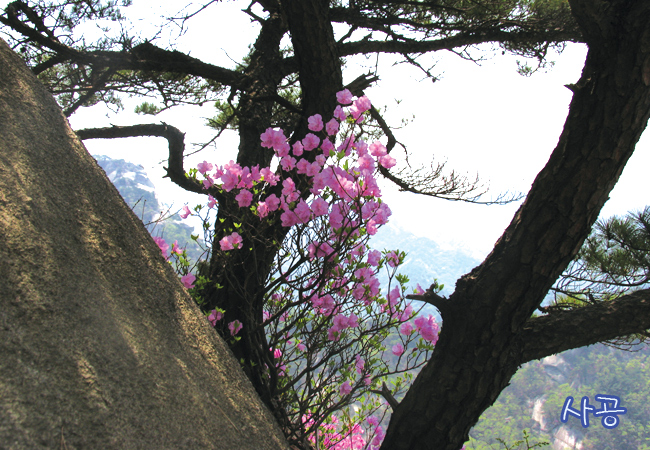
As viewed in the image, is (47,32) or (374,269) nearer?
(374,269)

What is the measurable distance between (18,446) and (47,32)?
328 cm

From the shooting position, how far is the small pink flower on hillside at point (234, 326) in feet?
6.53

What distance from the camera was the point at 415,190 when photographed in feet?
11.9

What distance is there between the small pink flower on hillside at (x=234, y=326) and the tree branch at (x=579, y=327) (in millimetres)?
1276

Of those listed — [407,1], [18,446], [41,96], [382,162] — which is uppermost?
[407,1]

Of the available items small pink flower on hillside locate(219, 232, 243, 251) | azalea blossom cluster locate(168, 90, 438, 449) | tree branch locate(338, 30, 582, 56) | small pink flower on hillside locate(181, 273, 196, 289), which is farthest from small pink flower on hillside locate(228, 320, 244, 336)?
tree branch locate(338, 30, 582, 56)

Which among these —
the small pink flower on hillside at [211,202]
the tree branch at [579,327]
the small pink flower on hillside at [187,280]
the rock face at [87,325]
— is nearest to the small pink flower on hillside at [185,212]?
the small pink flower on hillside at [211,202]

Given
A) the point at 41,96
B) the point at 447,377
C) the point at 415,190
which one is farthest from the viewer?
the point at 415,190

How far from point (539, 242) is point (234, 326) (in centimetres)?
143

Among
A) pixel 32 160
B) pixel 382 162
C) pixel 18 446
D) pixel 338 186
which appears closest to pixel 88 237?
pixel 32 160

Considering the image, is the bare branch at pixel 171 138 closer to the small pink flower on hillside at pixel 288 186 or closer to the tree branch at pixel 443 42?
the small pink flower on hillside at pixel 288 186

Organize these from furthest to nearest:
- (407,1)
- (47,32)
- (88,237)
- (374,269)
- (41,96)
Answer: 1. (407,1)
2. (47,32)
3. (374,269)
4. (41,96)
5. (88,237)

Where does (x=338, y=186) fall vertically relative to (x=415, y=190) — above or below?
below

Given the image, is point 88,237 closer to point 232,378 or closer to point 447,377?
point 232,378
